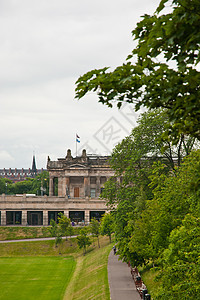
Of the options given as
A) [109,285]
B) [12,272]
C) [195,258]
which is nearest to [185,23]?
[195,258]

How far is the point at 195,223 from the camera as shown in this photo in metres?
21.6

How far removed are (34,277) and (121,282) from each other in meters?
16.6

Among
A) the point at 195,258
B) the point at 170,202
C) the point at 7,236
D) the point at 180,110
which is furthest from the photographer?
the point at 7,236

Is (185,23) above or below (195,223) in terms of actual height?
above

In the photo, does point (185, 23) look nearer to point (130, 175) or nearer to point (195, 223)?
point (195, 223)

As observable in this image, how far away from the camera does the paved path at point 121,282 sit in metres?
32.9

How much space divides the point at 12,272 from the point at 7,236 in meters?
23.9

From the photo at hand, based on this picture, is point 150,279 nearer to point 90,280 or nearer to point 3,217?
point 90,280

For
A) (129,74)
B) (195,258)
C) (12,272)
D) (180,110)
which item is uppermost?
(129,74)

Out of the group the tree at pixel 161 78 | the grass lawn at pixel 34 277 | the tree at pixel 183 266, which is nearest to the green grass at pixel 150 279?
the grass lawn at pixel 34 277

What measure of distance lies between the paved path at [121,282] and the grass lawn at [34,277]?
213 inches

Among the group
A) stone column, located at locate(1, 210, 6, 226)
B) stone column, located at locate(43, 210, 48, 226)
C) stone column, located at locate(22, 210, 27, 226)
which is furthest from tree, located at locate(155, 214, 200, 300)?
stone column, located at locate(1, 210, 6, 226)

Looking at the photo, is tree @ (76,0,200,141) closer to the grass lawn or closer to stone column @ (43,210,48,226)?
the grass lawn

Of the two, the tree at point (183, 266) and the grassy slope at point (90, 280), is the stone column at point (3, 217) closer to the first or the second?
the grassy slope at point (90, 280)
